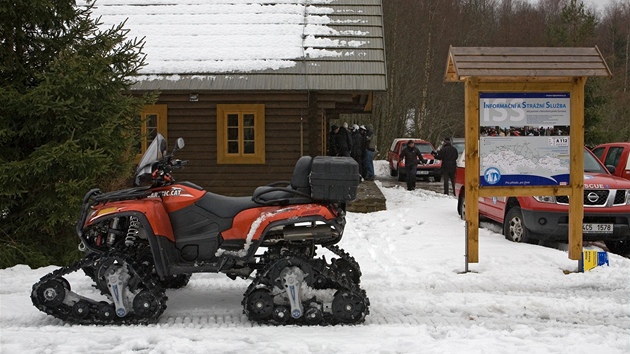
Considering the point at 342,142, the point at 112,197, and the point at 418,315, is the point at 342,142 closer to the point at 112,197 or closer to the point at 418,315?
the point at 418,315

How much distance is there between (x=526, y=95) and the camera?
869 cm

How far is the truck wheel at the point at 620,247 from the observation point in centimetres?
1109

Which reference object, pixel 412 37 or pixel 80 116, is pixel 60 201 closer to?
pixel 80 116

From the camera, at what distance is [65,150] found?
8.55 metres

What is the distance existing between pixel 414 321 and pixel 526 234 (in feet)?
16.0

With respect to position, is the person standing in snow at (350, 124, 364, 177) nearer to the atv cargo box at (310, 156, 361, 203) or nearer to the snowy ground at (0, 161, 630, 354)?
the snowy ground at (0, 161, 630, 354)

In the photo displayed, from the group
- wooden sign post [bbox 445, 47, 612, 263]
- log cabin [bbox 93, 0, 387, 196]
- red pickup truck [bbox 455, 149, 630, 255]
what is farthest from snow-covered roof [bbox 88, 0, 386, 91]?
wooden sign post [bbox 445, 47, 612, 263]

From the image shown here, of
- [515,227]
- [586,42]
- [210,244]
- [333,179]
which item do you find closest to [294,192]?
[333,179]

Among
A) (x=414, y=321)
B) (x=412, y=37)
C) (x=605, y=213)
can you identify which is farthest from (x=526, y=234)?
(x=412, y=37)

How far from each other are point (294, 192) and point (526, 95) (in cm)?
372

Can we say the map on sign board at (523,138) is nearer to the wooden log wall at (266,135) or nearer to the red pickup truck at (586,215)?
the red pickup truck at (586,215)

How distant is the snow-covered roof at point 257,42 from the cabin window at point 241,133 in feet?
3.00

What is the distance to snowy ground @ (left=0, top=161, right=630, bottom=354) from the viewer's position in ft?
17.4

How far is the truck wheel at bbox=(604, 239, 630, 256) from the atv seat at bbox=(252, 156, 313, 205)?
661 cm
